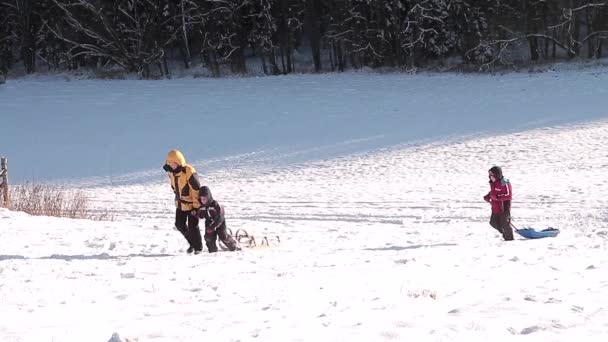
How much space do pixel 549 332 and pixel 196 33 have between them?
47.5 meters

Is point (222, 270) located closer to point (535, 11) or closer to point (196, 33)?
point (535, 11)

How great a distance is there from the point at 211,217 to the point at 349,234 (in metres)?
3.07

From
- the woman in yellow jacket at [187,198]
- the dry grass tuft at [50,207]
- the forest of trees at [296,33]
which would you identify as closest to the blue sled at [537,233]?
the woman in yellow jacket at [187,198]

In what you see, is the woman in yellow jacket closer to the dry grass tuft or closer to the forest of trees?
the dry grass tuft

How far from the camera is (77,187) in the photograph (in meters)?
23.5

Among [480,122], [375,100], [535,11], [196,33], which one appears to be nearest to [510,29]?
[535,11]

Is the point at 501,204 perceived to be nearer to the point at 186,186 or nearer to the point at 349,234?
the point at 349,234

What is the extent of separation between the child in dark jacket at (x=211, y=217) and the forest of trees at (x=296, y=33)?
3284 centimetres

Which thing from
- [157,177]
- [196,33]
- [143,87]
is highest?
[196,33]

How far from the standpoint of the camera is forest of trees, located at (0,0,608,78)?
43375 millimetres

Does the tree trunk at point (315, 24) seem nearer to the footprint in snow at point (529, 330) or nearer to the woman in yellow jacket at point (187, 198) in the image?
the woman in yellow jacket at point (187, 198)

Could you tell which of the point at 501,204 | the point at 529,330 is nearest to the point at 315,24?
the point at 501,204

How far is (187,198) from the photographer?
10516 mm

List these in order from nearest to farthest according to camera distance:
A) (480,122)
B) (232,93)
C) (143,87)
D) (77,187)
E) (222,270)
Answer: (222,270) < (77,187) < (480,122) < (232,93) < (143,87)
